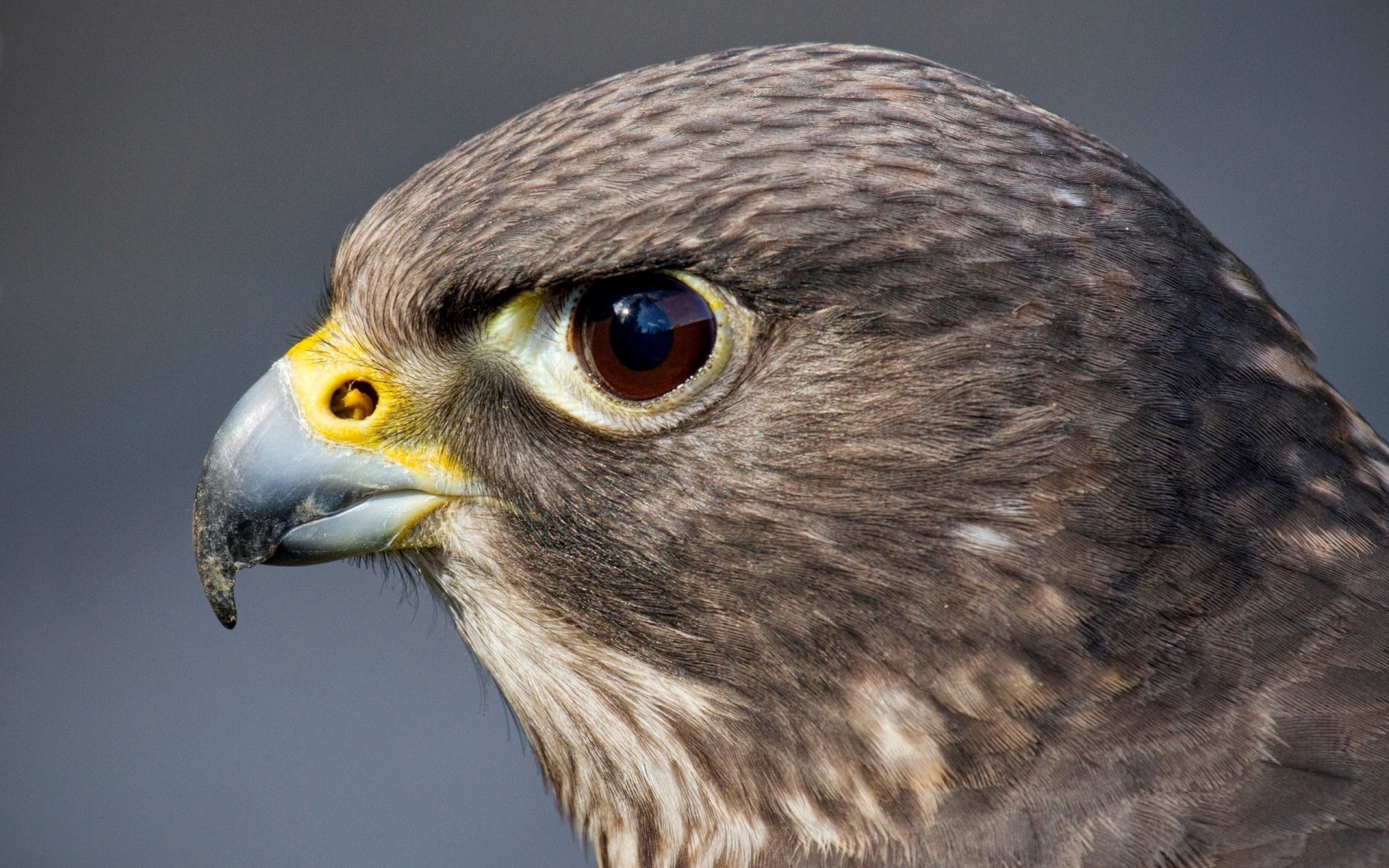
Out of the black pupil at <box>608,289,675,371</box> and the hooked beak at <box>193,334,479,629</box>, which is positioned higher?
the black pupil at <box>608,289,675,371</box>

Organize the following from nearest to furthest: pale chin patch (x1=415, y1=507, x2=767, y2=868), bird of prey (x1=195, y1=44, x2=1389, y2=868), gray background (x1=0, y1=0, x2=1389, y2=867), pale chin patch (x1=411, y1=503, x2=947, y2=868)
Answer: bird of prey (x1=195, y1=44, x2=1389, y2=868)
pale chin patch (x1=411, y1=503, x2=947, y2=868)
pale chin patch (x1=415, y1=507, x2=767, y2=868)
gray background (x1=0, y1=0, x2=1389, y2=867)

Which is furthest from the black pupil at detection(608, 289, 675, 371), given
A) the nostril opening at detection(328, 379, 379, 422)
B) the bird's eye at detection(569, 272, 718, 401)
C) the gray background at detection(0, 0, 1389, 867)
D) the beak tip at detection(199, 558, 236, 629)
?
the gray background at detection(0, 0, 1389, 867)

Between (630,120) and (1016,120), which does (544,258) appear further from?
(1016,120)

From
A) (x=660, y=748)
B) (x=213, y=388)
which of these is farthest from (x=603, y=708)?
(x=213, y=388)

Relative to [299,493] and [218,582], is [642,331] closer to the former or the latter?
[299,493]

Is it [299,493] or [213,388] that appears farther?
[213,388]

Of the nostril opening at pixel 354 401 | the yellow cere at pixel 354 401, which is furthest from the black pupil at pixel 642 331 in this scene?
the nostril opening at pixel 354 401

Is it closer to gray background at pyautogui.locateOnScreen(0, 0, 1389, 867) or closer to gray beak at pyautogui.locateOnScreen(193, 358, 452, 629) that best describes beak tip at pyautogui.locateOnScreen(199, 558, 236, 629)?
gray beak at pyautogui.locateOnScreen(193, 358, 452, 629)

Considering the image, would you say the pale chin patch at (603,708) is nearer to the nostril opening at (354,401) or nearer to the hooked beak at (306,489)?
the hooked beak at (306,489)
